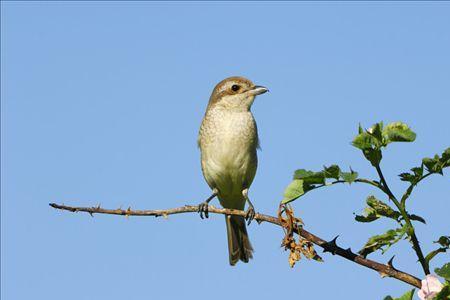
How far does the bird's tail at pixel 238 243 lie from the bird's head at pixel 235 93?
5.15 ft

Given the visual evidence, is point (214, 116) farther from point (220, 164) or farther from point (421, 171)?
point (421, 171)

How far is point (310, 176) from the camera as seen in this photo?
233 cm

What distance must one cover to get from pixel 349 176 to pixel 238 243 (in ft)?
20.0

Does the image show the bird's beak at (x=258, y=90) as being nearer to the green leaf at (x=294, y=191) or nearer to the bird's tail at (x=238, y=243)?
the bird's tail at (x=238, y=243)

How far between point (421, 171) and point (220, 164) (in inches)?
229

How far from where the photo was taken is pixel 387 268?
7.17ft

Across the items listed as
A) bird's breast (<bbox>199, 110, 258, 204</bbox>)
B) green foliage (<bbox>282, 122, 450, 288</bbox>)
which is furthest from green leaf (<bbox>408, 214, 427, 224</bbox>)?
bird's breast (<bbox>199, 110, 258, 204</bbox>)

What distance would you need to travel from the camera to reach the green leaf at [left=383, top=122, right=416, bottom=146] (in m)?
2.21

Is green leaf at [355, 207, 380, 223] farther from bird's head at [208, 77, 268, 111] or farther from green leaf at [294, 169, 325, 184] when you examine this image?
bird's head at [208, 77, 268, 111]

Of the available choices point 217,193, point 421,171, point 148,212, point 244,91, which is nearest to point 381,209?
point 421,171

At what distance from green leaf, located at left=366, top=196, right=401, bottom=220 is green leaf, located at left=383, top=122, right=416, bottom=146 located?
0.71ft

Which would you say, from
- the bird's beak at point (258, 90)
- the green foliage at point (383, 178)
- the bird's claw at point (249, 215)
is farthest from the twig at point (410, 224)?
the bird's beak at point (258, 90)

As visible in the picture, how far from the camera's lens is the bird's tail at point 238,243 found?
314 inches

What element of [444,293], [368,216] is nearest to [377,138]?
[368,216]
